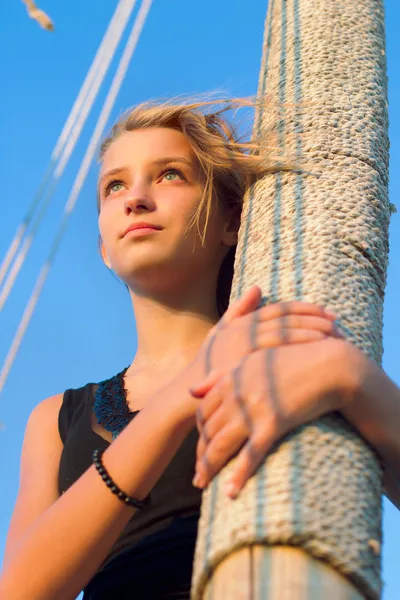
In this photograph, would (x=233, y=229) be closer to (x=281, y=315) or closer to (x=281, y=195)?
(x=281, y=195)

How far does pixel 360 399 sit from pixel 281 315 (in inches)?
9.2

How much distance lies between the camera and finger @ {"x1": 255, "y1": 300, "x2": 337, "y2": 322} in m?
1.80

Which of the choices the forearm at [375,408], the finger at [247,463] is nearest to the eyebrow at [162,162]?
the forearm at [375,408]

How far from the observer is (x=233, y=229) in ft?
9.80

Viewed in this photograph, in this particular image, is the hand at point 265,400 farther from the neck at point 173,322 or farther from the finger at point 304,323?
the neck at point 173,322

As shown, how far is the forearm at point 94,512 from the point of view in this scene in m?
1.94

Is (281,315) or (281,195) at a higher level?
(281,195)

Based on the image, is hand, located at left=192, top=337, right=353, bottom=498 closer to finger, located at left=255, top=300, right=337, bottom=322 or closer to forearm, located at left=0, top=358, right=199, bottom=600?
finger, located at left=255, top=300, right=337, bottom=322

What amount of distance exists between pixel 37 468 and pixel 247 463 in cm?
133

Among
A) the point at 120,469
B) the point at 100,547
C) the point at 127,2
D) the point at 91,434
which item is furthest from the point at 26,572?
the point at 127,2

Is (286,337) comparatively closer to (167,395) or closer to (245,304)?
(245,304)

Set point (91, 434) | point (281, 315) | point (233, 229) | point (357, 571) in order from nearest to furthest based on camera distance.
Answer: point (357, 571) < point (281, 315) < point (91, 434) < point (233, 229)

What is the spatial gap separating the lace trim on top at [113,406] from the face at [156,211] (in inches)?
12.9

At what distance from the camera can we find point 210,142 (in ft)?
9.59
